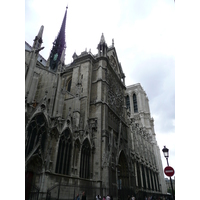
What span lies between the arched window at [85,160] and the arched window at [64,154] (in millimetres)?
1803

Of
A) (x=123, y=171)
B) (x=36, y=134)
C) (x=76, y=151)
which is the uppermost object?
(x=36, y=134)

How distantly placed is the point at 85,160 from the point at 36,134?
618 centimetres

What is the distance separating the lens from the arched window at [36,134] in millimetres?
11523

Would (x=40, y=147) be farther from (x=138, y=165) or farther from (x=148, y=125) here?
(x=148, y=125)

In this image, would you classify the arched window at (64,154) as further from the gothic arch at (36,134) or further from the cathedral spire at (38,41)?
the cathedral spire at (38,41)

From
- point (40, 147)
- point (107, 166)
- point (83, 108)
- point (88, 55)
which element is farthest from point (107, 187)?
point (88, 55)

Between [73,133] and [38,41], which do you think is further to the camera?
[38,41]

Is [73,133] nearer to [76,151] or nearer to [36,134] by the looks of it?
[76,151]

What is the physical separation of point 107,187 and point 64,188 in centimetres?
433

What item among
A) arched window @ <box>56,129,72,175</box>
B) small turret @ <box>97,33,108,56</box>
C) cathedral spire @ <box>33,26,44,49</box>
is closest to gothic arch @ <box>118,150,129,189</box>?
arched window @ <box>56,129,72,175</box>

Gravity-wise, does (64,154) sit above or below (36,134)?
below

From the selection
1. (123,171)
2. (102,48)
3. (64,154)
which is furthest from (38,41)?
(123,171)

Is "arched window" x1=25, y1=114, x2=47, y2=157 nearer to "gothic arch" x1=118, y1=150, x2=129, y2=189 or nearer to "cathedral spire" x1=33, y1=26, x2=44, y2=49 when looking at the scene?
"cathedral spire" x1=33, y1=26, x2=44, y2=49

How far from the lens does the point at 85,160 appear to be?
16.1 metres
